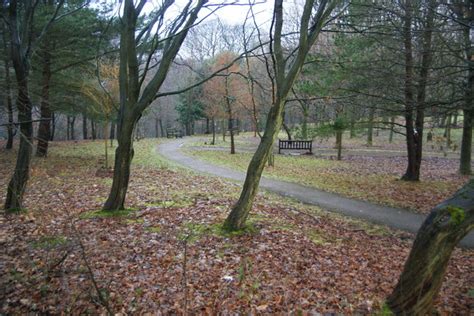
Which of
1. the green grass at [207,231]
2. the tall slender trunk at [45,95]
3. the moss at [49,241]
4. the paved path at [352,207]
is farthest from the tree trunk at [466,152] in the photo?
the tall slender trunk at [45,95]

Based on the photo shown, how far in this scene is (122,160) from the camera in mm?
6711

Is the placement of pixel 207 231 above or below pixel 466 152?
below

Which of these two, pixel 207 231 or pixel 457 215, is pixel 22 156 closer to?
pixel 207 231

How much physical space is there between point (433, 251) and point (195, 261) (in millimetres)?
3234

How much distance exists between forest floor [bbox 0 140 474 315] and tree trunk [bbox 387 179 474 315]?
483mm

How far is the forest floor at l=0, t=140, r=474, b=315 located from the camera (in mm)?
3904

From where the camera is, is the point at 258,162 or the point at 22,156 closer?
the point at 258,162

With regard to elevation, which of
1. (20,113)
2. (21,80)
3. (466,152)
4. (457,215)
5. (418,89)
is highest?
(418,89)

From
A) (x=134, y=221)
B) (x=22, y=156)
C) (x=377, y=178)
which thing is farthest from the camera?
(x=377, y=178)

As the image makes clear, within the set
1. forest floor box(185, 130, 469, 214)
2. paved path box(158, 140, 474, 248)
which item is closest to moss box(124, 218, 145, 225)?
paved path box(158, 140, 474, 248)

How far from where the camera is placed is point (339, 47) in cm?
1457

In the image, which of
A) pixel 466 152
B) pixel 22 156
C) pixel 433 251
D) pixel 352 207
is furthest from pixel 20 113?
pixel 466 152

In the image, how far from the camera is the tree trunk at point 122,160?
658 cm

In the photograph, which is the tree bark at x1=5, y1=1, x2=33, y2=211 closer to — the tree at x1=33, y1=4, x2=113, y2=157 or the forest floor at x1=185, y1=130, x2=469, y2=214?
the tree at x1=33, y1=4, x2=113, y2=157
